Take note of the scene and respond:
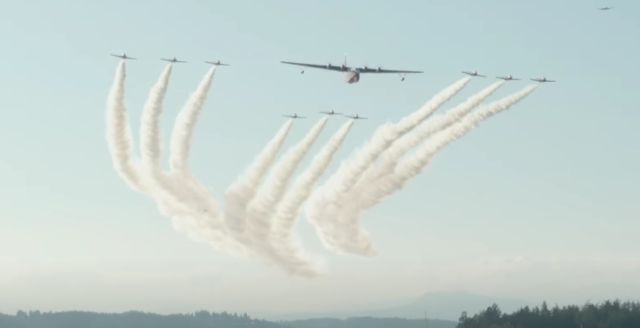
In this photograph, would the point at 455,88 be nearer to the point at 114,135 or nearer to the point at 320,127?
the point at 320,127

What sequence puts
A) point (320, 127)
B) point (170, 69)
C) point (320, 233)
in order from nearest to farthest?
point (170, 69) < point (320, 127) < point (320, 233)

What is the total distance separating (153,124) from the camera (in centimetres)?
14050

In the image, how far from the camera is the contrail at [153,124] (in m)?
137

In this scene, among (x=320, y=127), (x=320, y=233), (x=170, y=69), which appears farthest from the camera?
(x=320, y=233)

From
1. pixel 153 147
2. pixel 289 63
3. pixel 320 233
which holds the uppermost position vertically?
pixel 289 63

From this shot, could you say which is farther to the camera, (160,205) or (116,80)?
(160,205)

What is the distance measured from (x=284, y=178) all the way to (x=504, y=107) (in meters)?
33.0

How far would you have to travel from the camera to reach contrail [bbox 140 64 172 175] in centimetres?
13725

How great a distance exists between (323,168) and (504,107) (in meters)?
27.9

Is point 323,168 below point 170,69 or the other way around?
below

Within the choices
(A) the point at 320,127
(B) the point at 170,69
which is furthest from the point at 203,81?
(A) the point at 320,127

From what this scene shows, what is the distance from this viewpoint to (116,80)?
137000 mm

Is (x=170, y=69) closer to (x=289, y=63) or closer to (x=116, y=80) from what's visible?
(x=116, y=80)

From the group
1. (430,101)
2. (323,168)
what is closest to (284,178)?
(323,168)
